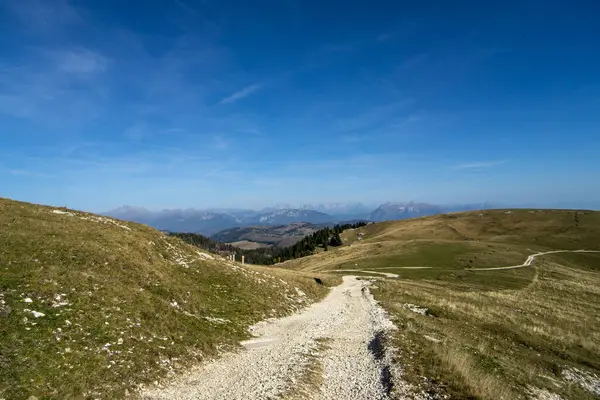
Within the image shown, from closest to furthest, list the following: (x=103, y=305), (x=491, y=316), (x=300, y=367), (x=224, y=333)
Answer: (x=300, y=367) → (x=103, y=305) → (x=224, y=333) → (x=491, y=316)

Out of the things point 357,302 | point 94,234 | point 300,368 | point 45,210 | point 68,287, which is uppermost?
point 45,210

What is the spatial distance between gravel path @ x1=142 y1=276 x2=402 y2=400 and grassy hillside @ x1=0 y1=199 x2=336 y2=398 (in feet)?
5.69

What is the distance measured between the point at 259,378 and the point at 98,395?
7149 mm

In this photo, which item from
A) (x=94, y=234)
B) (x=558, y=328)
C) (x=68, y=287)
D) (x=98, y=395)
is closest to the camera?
(x=98, y=395)

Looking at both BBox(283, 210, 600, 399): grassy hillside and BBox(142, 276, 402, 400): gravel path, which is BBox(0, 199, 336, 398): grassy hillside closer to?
BBox(142, 276, 402, 400): gravel path

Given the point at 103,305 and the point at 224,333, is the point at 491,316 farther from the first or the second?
the point at 103,305

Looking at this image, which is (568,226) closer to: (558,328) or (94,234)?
(558,328)

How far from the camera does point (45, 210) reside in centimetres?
3984

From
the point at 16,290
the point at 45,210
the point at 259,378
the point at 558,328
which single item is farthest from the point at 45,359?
the point at 558,328

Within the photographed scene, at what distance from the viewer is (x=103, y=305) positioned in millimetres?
→ 22062

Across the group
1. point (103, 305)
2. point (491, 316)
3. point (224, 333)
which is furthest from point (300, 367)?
point (491, 316)

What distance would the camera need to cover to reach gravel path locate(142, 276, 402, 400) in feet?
53.8

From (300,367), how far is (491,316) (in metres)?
36.7

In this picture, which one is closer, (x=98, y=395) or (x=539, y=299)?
(x=98, y=395)
